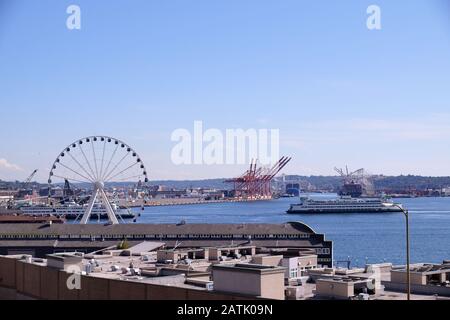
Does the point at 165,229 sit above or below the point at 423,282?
below

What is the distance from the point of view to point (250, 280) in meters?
4.28

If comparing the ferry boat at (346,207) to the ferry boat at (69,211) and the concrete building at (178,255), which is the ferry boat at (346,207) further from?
the concrete building at (178,255)

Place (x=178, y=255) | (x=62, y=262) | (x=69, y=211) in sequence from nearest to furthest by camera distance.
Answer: (x=62, y=262), (x=178, y=255), (x=69, y=211)

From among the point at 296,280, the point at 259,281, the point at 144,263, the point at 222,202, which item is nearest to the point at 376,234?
the point at 144,263

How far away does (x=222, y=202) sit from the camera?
2635 inches

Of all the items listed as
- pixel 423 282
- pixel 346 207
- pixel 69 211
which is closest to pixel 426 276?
pixel 423 282

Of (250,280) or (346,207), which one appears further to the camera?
(346,207)

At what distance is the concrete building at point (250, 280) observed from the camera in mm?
4254

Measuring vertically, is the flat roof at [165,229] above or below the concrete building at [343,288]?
below

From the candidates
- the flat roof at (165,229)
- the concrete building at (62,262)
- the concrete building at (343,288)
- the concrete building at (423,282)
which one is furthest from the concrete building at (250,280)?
the flat roof at (165,229)

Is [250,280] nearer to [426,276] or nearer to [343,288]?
[343,288]
